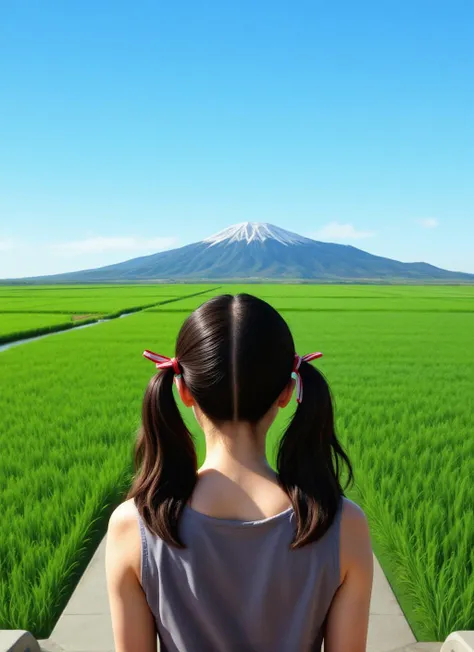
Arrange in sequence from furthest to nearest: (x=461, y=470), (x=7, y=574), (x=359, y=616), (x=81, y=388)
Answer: (x=81, y=388), (x=461, y=470), (x=7, y=574), (x=359, y=616)

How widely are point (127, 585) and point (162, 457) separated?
0.30 m

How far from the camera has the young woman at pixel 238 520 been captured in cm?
141

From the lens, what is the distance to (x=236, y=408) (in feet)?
4.77

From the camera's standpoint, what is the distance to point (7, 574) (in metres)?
3.45

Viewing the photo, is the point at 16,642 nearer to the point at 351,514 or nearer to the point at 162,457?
the point at 162,457

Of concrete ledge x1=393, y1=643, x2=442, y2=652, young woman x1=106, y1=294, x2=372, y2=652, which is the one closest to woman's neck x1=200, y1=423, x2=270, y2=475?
young woman x1=106, y1=294, x2=372, y2=652

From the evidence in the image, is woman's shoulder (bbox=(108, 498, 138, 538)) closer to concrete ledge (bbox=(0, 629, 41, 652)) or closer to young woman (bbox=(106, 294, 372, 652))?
young woman (bbox=(106, 294, 372, 652))

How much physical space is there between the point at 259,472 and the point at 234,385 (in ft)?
0.73

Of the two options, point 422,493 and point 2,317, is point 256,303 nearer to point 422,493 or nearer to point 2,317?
point 422,493

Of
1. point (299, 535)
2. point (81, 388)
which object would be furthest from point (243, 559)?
point (81, 388)

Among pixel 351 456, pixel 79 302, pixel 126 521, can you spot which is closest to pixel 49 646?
pixel 126 521

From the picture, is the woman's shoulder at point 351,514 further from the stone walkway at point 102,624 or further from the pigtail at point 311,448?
the stone walkway at point 102,624

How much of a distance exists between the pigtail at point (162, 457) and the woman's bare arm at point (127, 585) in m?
0.05

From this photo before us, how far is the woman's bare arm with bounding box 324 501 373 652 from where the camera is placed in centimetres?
147
